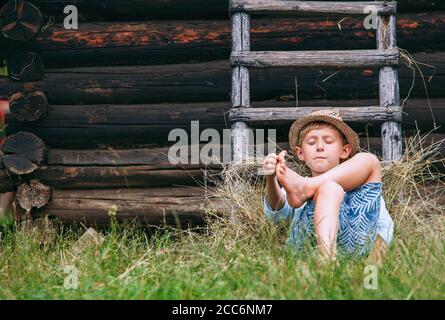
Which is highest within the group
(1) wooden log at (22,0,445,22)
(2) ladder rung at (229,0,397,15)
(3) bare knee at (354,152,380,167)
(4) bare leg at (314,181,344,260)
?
(1) wooden log at (22,0,445,22)

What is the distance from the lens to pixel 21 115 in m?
5.46

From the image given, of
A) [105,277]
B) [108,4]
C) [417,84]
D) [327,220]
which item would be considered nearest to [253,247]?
[327,220]

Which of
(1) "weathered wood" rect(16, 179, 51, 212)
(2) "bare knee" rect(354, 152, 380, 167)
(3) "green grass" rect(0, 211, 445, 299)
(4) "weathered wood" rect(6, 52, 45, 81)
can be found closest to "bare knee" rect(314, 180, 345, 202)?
(2) "bare knee" rect(354, 152, 380, 167)

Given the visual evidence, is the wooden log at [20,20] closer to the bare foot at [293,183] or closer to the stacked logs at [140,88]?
the stacked logs at [140,88]

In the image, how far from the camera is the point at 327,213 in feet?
12.5

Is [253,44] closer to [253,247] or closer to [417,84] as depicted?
[417,84]

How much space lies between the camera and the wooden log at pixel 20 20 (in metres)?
5.44

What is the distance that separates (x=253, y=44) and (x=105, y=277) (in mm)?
2494

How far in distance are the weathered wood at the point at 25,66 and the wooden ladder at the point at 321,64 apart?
1.55 meters

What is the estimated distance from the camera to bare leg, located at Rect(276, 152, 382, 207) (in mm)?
3938

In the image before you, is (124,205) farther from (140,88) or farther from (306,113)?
(306,113)

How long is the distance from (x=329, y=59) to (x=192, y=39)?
3.99 feet

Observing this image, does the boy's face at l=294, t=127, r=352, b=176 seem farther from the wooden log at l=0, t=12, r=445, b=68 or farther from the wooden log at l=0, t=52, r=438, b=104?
the wooden log at l=0, t=12, r=445, b=68

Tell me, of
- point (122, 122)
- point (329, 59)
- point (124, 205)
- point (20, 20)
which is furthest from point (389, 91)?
point (20, 20)
